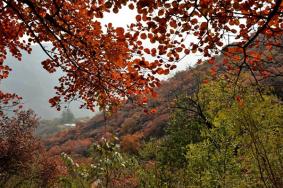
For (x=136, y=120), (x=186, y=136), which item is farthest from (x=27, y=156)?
(x=136, y=120)

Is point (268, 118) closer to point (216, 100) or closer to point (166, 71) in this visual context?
point (216, 100)

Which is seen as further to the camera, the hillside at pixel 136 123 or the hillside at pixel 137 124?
the hillside at pixel 136 123

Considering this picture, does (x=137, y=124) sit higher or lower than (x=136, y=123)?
lower

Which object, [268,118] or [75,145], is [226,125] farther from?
[75,145]

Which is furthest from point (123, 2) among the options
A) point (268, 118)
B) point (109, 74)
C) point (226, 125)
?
point (268, 118)

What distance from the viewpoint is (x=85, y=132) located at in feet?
200

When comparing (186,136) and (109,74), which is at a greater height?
(109,74)

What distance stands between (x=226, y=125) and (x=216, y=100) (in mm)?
5999

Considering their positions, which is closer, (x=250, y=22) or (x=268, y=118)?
(x=250, y=22)

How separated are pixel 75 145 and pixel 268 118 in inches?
1563

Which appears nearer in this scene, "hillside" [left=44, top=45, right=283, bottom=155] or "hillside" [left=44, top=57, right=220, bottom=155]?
"hillside" [left=44, top=45, right=283, bottom=155]

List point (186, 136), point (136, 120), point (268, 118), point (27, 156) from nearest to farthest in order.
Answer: point (268, 118)
point (27, 156)
point (186, 136)
point (136, 120)

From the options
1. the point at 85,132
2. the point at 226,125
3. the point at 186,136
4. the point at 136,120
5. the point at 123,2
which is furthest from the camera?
the point at 85,132

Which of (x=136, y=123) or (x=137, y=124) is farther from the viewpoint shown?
(x=136, y=123)
